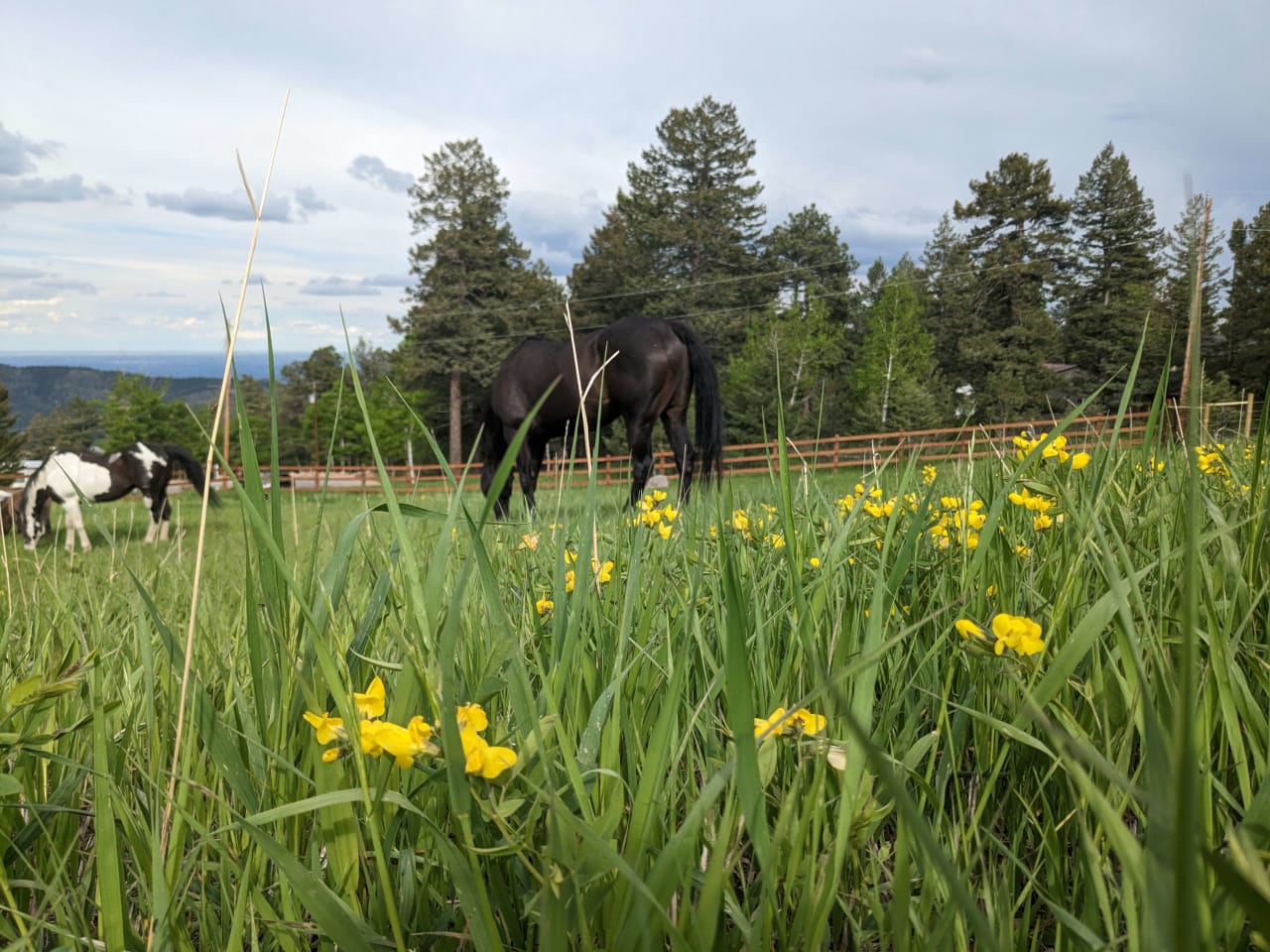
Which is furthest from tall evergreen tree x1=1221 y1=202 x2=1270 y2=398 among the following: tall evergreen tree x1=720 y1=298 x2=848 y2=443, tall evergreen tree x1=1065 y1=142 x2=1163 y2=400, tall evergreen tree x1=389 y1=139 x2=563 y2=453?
tall evergreen tree x1=389 y1=139 x2=563 y2=453

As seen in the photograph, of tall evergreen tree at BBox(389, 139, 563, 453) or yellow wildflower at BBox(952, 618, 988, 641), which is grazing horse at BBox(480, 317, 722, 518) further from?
tall evergreen tree at BBox(389, 139, 563, 453)

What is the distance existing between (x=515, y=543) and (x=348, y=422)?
231ft

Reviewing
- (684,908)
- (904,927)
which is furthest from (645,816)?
(904,927)

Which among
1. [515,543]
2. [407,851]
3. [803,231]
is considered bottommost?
[407,851]

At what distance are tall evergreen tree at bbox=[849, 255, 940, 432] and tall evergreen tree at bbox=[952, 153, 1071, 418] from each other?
2936 mm

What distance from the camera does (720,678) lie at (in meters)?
0.89

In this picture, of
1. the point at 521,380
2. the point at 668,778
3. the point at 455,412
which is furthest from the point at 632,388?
the point at 455,412

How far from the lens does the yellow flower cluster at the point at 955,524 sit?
1271 millimetres

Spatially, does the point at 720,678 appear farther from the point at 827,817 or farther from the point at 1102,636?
the point at 1102,636

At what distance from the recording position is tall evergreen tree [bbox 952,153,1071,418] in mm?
44375

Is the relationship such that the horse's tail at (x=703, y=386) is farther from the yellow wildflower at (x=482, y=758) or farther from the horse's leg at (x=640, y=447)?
the yellow wildflower at (x=482, y=758)

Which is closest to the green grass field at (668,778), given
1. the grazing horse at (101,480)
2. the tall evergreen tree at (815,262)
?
the grazing horse at (101,480)

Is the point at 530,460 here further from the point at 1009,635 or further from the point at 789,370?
the point at 789,370

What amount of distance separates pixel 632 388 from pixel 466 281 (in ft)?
129
